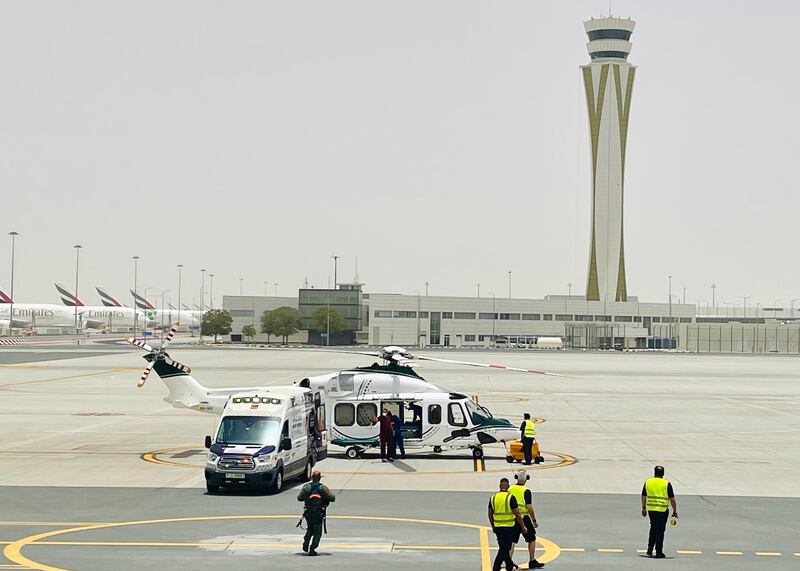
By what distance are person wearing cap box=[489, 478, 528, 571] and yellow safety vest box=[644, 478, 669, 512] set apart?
331 centimetres

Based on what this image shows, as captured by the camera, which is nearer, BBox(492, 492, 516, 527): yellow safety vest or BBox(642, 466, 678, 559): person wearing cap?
BBox(492, 492, 516, 527): yellow safety vest

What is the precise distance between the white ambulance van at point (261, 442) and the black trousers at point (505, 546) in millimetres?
10873

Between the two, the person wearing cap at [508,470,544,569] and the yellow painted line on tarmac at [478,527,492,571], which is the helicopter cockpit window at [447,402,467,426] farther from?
the person wearing cap at [508,470,544,569]

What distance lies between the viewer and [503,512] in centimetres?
1980

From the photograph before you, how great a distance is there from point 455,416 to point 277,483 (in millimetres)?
9959

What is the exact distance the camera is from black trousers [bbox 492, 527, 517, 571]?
1962cm

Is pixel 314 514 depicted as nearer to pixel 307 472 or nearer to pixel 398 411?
pixel 307 472

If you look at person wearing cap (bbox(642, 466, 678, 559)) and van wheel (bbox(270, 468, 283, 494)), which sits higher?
person wearing cap (bbox(642, 466, 678, 559))

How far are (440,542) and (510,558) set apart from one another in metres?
3.63

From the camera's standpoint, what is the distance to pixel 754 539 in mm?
23781

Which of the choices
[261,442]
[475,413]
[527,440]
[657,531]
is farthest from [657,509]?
[475,413]

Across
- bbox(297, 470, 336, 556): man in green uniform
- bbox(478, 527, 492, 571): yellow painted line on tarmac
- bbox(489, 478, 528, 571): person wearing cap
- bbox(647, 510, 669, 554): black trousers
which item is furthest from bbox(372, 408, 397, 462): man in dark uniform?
bbox(489, 478, 528, 571): person wearing cap

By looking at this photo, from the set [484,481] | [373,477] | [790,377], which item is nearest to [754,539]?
[484,481]

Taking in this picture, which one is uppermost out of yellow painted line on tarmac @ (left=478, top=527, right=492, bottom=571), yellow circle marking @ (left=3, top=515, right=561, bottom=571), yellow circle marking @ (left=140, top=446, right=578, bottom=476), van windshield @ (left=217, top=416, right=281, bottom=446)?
van windshield @ (left=217, top=416, right=281, bottom=446)
